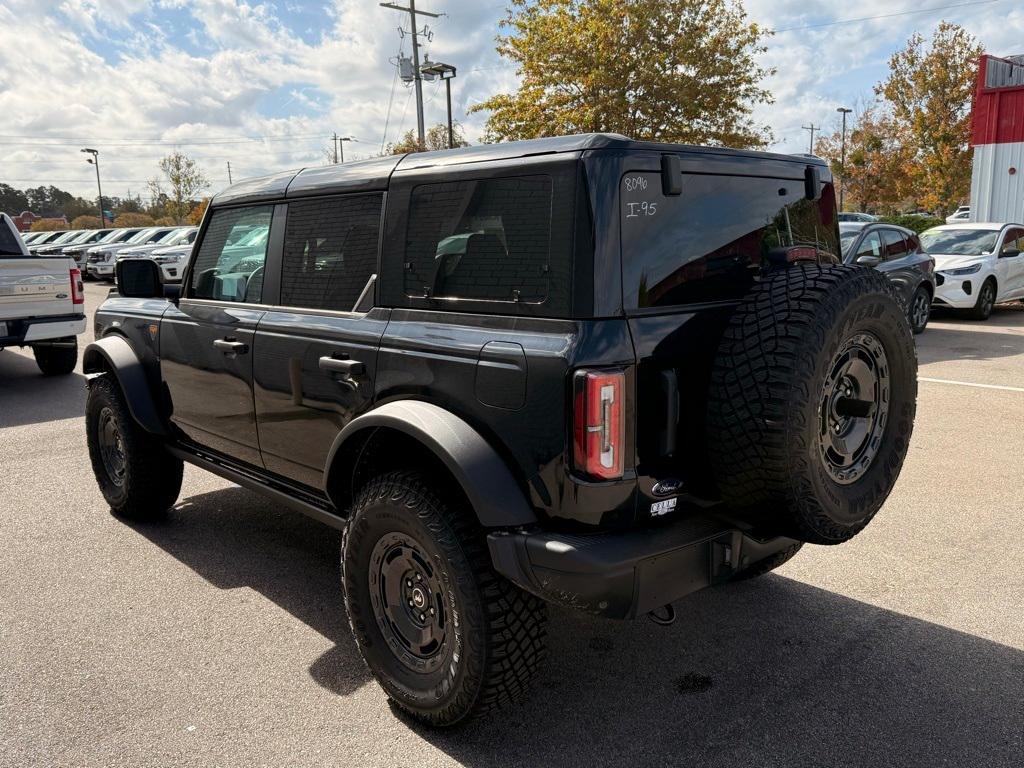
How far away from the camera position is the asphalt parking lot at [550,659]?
2.81 meters

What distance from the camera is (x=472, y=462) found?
2.61 metres

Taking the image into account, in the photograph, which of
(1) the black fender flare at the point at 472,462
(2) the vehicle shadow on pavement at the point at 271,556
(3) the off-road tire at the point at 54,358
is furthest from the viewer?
(3) the off-road tire at the point at 54,358

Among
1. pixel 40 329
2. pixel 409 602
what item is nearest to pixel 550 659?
pixel 409 602

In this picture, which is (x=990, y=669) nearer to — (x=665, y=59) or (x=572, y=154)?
(x=572, y=154)

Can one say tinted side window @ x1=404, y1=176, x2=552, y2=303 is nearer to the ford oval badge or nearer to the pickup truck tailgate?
the ford oval badge

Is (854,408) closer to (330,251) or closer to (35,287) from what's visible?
(330,251)

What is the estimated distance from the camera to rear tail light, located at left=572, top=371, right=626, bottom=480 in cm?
244

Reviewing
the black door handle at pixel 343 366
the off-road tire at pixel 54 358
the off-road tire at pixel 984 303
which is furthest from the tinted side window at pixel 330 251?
the off-road tire at pixel 984 303

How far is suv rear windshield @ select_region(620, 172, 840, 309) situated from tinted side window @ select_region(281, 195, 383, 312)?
1.10m

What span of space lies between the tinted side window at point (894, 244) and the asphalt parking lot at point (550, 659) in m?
6.99

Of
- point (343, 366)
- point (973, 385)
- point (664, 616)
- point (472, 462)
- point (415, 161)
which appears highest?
point (415, 161)

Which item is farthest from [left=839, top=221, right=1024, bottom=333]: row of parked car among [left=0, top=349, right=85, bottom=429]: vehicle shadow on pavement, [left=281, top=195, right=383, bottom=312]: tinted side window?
[left=0, top=349, right=85, bottom=429]: vehicle shadow on pavement

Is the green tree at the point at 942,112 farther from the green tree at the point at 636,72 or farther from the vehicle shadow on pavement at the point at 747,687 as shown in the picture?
the vehicle shadow on pavement at the point at 747,687

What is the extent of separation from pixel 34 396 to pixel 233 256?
21.0 feet
